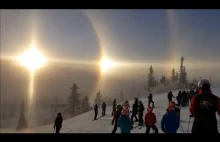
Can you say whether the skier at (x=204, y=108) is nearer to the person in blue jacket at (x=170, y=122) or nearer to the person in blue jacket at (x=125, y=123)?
the person in blue jacket at (x=170, y=122)

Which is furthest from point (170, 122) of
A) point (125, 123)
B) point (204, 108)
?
point (204, 108)

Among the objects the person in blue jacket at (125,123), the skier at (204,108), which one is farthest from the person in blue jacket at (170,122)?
the skier at (204,108)

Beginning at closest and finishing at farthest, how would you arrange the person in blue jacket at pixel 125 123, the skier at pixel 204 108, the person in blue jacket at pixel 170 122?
the skier at pixel 204 108 < the person in blue jacket at pixel 170 122 < the person in blue jacket at pixel 125 123

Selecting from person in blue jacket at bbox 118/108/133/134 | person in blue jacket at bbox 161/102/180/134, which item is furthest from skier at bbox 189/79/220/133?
person in blue jacket at bbox 118/108/133/134

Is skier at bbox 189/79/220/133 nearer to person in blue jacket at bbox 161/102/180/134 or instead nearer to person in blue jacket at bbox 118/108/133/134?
person in blue jacket at bbox 161/102/180/134

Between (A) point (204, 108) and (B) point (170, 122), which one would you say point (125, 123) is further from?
(A) point (204, 108)

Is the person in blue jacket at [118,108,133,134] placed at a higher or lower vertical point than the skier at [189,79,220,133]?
lower
